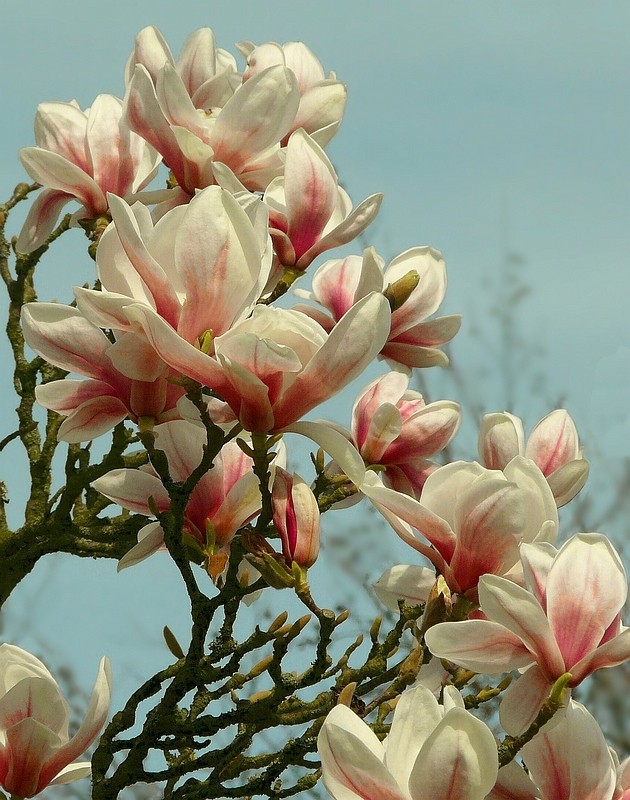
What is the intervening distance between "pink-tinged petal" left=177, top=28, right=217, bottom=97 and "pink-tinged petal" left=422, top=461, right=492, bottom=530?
75cm

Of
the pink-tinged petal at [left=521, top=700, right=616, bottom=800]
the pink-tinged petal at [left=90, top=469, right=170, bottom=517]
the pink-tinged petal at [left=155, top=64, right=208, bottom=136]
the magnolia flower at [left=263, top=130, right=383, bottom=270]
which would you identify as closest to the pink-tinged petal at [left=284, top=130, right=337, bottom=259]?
the magnolia flower at [left=263, top=130, right=383, bottom=270]

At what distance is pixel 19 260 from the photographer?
5.81ft

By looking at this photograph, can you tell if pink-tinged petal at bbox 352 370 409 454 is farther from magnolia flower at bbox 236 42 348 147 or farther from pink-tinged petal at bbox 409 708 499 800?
pink-tinged petal at bbox 409 708 499 800

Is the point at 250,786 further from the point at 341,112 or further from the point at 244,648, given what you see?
the point at 341,112

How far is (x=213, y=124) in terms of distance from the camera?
1352 mm

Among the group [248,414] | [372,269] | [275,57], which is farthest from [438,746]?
[275,57]

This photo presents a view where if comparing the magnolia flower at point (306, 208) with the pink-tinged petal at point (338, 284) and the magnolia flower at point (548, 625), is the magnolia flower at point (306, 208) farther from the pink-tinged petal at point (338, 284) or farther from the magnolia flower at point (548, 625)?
the magnolia flower at point (548, 625)

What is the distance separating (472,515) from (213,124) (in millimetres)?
592

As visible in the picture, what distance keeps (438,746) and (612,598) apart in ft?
0.76

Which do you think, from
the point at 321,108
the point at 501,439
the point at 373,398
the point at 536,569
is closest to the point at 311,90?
the point at 321,108

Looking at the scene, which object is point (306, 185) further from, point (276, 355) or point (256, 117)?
point (276, 355)

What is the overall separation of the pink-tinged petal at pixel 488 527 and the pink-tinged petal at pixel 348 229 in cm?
40

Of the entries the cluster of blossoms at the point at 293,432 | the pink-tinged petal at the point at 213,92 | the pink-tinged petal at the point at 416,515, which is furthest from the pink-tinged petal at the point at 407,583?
the pink-tinged petal at the point at 213,92

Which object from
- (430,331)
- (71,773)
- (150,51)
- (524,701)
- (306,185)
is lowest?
(71,773)
